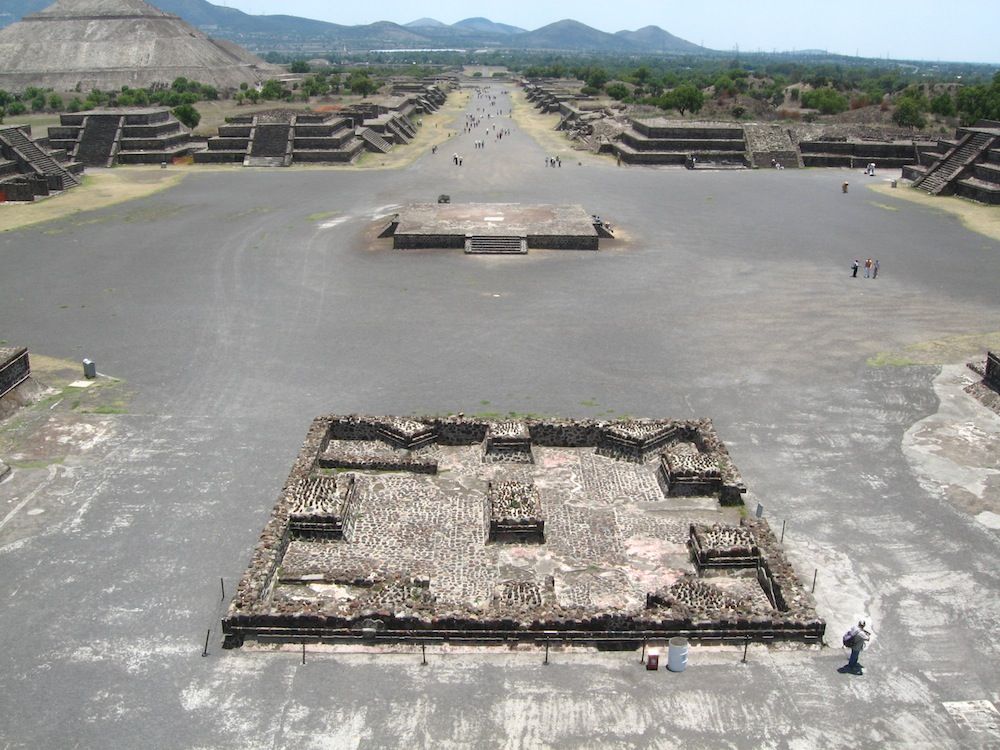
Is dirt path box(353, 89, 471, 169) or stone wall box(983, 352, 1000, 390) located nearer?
stone wall box(983, 352, 1000, 390)

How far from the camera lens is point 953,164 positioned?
55844 millimetres

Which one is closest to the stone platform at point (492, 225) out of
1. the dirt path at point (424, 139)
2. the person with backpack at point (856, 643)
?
the dirt path at point (424, 139)

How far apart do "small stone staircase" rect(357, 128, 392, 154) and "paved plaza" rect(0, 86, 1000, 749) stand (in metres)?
25.5

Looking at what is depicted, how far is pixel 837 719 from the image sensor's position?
12.1 m

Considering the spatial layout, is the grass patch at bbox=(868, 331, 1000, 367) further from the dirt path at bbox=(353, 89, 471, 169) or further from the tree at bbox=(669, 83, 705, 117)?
the tree at bbox=(669, 83, 705, 117)

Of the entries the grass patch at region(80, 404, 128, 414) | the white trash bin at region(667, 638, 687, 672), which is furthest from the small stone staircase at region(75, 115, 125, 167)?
the white trash bin at region(667, 638, 687, 672)

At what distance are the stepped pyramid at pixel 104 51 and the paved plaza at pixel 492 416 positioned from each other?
97170 mm

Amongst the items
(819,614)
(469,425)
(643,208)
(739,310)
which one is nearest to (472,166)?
(643,208)

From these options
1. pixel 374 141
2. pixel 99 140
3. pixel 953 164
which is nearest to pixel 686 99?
pixel 374 141

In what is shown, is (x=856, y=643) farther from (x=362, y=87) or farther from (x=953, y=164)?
(x=362, y=87)

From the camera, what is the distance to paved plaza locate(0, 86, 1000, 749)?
40.1ft

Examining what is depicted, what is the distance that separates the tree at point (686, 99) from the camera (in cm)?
8931

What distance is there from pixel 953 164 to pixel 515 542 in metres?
54.3

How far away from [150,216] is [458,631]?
41.0m
